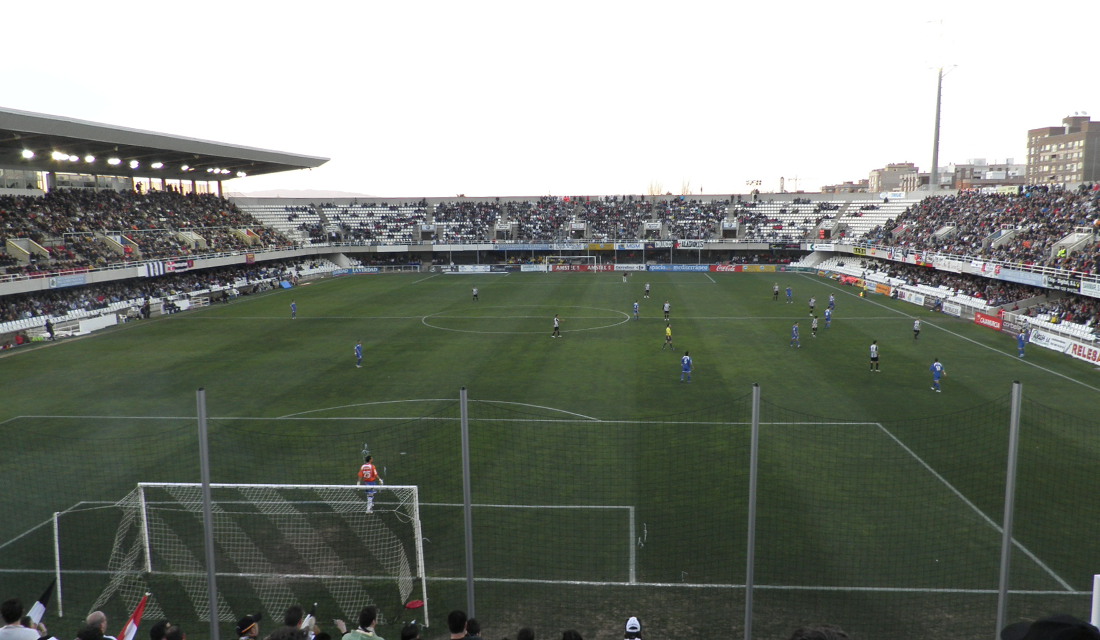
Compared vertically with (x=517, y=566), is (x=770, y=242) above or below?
above

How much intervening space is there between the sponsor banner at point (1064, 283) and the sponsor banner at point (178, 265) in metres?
51.5

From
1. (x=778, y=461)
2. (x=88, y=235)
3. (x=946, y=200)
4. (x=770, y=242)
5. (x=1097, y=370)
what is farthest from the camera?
(x=770, y=242)

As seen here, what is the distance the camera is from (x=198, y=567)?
11.6 meters

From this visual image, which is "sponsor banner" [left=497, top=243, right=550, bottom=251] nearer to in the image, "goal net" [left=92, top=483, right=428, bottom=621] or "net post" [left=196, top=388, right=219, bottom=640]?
"goal net" [left=92, top=483, right=428, bottom=621]

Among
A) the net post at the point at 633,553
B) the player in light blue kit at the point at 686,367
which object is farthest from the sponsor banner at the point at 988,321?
the net post at the point at 633,553

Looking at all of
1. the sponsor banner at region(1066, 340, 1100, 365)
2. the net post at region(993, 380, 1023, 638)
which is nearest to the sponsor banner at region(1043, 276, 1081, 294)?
the sponsor banner at region(1066, 340, 1100, 365)

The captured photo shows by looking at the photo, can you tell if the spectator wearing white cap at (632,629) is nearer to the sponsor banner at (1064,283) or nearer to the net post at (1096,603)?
the net post at (1096,603)

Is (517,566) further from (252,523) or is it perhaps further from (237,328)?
(237,328)

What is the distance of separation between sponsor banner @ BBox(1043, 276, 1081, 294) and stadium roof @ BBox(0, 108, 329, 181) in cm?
4963

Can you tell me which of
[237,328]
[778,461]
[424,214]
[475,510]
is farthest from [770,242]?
[475,510]

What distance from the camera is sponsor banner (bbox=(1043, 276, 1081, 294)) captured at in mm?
30570

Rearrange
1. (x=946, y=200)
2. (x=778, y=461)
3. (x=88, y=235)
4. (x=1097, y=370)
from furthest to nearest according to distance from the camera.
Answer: (x=946, y=200) → (x=88, y=235) → (x=1097, y=370) → (x=778, y=461)

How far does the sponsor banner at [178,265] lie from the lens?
153ft

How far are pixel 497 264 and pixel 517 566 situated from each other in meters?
62.4
